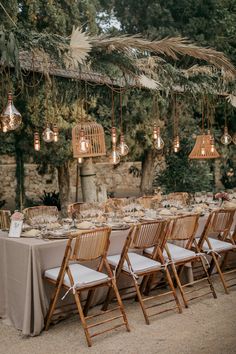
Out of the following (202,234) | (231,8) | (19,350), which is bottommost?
(19,350)

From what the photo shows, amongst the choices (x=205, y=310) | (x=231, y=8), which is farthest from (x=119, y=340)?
(x=231, y=8)

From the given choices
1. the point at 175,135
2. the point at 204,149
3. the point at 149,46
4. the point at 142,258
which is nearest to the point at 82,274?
the point at 142,258

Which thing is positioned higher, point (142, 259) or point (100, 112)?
point (100, 112)

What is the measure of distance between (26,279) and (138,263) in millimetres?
1115

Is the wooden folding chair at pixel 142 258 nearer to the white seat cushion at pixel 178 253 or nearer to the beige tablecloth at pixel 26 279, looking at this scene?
the white seat cushion at pixel 178 253

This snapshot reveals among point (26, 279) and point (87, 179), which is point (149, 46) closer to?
point (26, 279)

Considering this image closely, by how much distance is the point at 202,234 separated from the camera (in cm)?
518

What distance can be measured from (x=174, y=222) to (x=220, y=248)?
34.7 inches

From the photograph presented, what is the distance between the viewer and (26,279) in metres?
4.04

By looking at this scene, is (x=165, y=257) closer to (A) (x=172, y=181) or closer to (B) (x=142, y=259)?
(B) (x=142, y=259)

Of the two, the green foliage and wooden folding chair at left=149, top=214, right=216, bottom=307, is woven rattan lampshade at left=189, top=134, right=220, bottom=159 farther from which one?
the green foliage

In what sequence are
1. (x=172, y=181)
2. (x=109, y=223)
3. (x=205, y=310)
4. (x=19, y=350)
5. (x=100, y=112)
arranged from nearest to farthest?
(x=19, y=350), (x=205, y=310), (x=109, y=223), (x=100, y=112), (x=172, y=181)

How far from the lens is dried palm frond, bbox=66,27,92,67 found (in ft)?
15.5

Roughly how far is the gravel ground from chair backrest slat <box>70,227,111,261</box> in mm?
703
